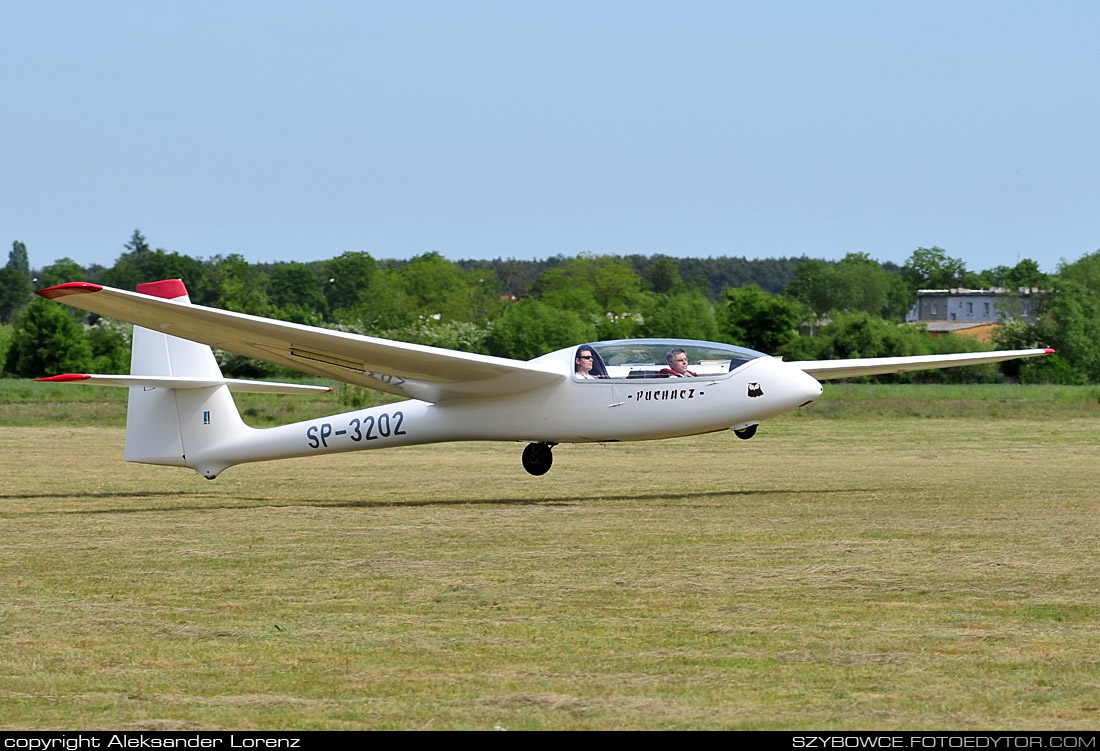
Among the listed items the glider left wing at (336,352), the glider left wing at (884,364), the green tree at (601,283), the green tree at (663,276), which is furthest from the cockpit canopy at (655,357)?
the green tree at (663,276)

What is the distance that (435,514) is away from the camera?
43.8 ft

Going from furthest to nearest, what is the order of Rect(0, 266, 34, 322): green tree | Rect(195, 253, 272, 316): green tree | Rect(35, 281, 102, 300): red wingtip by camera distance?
Rect(0, 266, 34, 322): green tree
Rect(195, 253, 272, 316): green tree
Rect(35, 281, 102, 300): red wingtip

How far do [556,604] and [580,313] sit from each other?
85.5 meters

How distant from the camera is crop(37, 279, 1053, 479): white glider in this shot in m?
14.1

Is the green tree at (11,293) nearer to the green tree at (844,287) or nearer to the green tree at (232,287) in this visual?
the green tree at (232,287)

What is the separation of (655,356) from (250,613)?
747cm

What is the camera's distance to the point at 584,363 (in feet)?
48.2

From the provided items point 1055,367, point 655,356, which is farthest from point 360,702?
point 1055,367

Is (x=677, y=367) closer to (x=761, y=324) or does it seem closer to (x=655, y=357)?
(x=655, y=357)

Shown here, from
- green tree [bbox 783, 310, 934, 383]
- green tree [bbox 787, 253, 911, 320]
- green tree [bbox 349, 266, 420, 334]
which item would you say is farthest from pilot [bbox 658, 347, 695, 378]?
green tree [bbox 787, 253, 911, 320]

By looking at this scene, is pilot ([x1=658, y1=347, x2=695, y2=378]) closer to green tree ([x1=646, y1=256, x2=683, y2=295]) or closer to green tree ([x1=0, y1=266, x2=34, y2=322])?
green tree ([x1=0, y1=266, x2=34, y2=322])

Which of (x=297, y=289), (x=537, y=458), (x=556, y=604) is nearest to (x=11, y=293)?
(x=297, y=289)

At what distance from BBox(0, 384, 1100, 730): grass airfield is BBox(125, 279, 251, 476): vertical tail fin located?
0.60 metres

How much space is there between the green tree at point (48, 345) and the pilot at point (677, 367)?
60.8 metres
